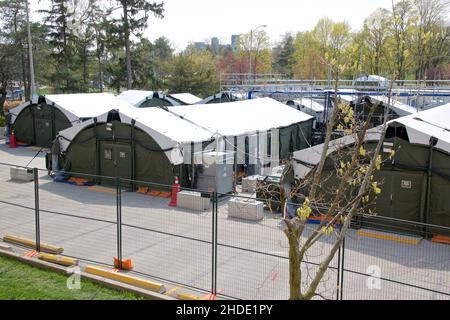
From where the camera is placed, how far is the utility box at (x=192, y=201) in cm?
1607

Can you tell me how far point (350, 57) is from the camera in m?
6.29

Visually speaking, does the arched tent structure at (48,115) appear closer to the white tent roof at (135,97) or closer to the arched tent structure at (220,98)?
the white tent roof at (135,97)

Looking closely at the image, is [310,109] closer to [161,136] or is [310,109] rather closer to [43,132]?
[43,132]

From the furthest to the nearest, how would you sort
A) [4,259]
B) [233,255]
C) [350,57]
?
[233,255], [4,259], [350,57]

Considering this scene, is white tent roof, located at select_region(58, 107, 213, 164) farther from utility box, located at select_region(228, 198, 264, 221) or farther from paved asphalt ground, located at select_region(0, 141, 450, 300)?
utility box, located at select_region(228, 198, 264, 221)

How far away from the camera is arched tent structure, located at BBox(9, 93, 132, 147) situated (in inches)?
1126

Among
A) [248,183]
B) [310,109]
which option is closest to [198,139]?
[248,183]

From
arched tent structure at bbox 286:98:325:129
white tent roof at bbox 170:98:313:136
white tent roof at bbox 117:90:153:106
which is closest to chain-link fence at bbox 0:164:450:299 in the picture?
white tent roof at bbox 170:98:313:136

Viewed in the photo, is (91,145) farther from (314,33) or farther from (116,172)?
(314,33)

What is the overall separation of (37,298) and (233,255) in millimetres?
4469

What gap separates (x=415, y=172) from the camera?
14055 millimetres

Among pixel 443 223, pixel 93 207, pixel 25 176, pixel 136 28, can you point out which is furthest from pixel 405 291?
pixel 136 28

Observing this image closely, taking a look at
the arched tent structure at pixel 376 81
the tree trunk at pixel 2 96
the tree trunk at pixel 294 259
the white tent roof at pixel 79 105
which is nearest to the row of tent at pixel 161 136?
the arched tent structure at pixel 376 81

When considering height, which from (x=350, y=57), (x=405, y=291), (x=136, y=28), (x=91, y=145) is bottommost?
(x=405, y=291)
